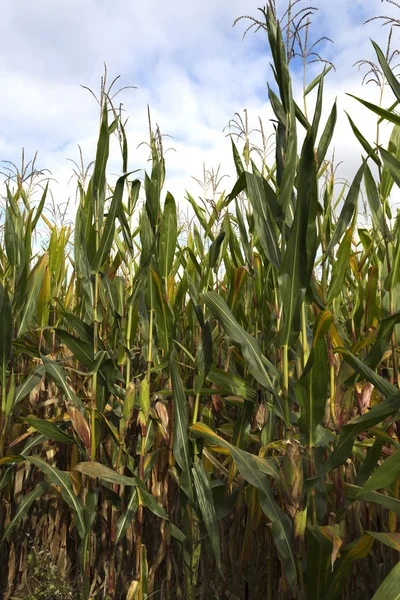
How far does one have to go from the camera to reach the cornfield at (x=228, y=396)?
154 cm

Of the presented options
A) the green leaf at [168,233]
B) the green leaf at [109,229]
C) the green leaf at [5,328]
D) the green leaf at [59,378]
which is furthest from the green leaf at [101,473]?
the green leaf at [168,233]

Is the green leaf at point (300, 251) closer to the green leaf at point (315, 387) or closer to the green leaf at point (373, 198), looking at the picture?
the green leaf at point (315, 387)

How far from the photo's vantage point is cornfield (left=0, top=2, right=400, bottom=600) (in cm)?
154

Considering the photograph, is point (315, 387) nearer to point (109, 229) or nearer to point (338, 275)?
point (338, 275)

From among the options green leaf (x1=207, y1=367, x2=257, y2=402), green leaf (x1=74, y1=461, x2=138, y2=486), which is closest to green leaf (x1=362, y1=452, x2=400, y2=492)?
green leaf (x1=207, y1=367, x2=257, y2=402)

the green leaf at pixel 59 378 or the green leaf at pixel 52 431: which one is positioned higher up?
the green leaf at pixel 59 378

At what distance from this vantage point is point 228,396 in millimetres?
2227

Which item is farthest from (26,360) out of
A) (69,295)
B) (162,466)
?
(162,466)

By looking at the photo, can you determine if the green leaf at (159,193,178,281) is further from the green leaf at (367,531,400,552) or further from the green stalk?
the green leaf at (367,531,400,552)

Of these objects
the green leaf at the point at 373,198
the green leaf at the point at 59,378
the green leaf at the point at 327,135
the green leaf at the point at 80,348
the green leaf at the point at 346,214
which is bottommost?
the green leaf at the point at 59,378

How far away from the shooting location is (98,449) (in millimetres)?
2398

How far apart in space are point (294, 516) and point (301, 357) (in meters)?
0.48

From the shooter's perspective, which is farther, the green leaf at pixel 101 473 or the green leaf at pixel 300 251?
the green leaf at pixel 101 473

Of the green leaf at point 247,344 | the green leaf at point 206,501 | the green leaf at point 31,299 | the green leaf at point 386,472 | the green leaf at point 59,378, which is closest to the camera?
the green leaf at point 386,472
